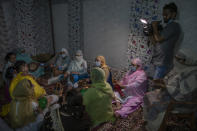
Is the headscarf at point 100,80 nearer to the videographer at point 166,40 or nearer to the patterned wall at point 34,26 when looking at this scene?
the videographer at point 166,40

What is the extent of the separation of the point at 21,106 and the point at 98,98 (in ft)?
4.04

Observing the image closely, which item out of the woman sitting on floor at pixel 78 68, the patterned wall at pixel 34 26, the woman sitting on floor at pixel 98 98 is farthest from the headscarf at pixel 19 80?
the patterned wall at pixel 34 26

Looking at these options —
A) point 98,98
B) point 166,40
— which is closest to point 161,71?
point 166,40

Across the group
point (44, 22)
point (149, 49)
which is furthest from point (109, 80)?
point (44, 22)

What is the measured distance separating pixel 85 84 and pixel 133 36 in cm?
180

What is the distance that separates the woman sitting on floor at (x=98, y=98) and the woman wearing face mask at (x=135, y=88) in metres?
0.65

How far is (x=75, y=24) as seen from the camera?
4875 millimetres

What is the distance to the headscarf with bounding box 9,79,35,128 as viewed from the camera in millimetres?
2256

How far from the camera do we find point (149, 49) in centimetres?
354

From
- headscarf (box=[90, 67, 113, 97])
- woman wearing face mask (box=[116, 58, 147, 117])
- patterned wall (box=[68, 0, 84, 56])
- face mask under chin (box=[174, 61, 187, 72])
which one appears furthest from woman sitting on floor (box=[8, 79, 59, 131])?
patterned wall (box=[68, 0, 84, 56])

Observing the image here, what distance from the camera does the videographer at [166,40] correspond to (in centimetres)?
255

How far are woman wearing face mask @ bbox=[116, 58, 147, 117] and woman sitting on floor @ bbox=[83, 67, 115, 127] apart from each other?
2.14 ft

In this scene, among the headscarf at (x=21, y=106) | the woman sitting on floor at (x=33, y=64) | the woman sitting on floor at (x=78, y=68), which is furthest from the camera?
the woman sitting on floor at (x=33, y=64)

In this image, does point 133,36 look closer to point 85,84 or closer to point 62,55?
point 85,84
